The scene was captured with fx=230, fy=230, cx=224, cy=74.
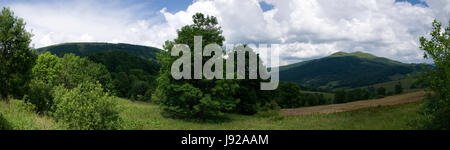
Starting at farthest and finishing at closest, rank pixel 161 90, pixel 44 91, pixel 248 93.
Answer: pixel 248 93 < pixel 161 90 < pixel 44 91

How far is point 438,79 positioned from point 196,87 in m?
19.6

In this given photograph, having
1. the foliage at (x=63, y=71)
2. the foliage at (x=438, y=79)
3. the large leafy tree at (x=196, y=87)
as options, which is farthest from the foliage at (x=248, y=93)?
the foliage at (x=438, y=79)

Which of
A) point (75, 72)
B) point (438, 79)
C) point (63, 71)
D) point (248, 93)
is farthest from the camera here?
point (75, 72)

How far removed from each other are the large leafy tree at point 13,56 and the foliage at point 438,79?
28431 millimetres

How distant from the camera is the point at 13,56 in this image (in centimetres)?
2141

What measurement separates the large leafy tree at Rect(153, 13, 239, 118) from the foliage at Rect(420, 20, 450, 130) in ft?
56.2

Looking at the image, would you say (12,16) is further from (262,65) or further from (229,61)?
(262,65)

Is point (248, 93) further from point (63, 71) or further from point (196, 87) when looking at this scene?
point (63, 71)

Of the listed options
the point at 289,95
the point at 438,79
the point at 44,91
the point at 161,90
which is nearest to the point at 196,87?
the point at 161,90

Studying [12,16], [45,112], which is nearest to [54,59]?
[12,16]

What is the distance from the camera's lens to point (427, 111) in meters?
8.74

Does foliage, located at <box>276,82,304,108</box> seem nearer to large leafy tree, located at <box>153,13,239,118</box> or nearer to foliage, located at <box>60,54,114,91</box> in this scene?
large leafy tree, located at <box>153,13,239,118</box>
